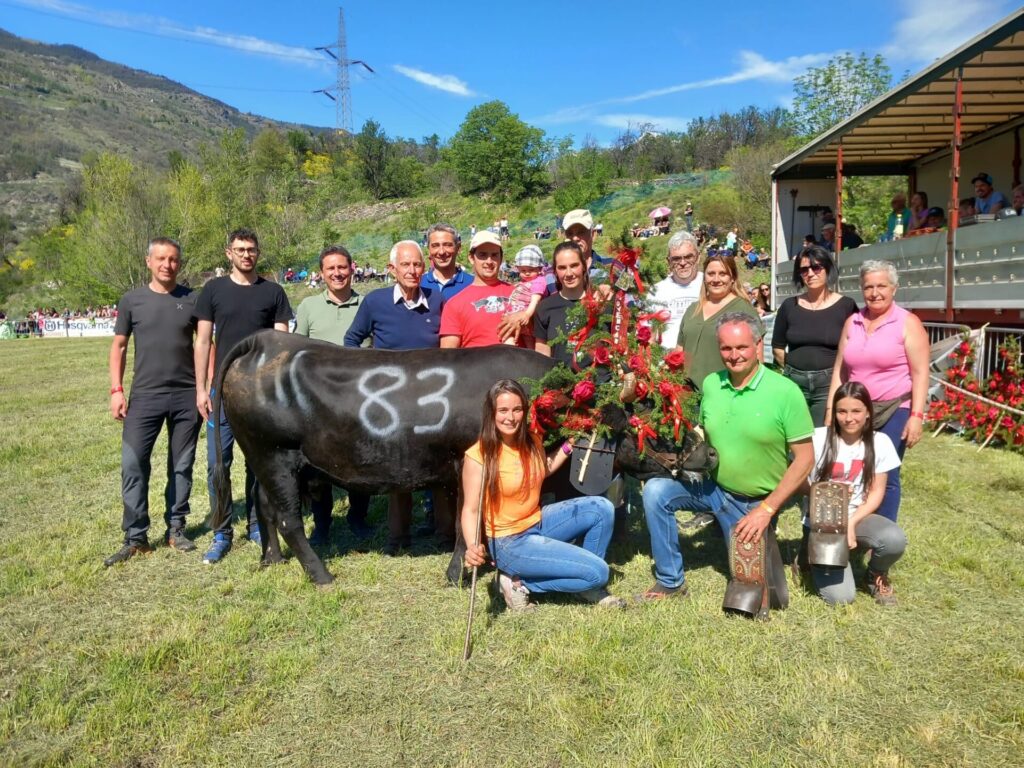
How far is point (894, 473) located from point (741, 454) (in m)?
1.03

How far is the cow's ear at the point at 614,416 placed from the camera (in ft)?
13.4

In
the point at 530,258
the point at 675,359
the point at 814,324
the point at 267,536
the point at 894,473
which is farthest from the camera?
the point at 530,258

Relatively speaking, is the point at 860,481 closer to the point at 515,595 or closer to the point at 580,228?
the point at 515,595

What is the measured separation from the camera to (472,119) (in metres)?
78.5

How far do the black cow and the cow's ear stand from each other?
199 millimetres

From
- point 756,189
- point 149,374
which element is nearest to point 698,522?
point 149,374

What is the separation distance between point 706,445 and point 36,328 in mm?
44721

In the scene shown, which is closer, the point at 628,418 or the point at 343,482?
the point at 628,418

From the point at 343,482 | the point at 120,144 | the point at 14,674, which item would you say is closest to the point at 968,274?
the point at 343,482

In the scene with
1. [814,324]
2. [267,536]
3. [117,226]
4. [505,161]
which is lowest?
[267,536]

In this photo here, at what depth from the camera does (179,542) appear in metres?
5.17

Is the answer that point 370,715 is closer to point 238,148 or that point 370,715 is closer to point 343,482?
point 343,482

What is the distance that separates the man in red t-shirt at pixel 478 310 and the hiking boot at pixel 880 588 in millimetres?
2754

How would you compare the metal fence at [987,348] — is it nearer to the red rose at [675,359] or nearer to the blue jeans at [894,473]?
the blue jeans at [894,473]
